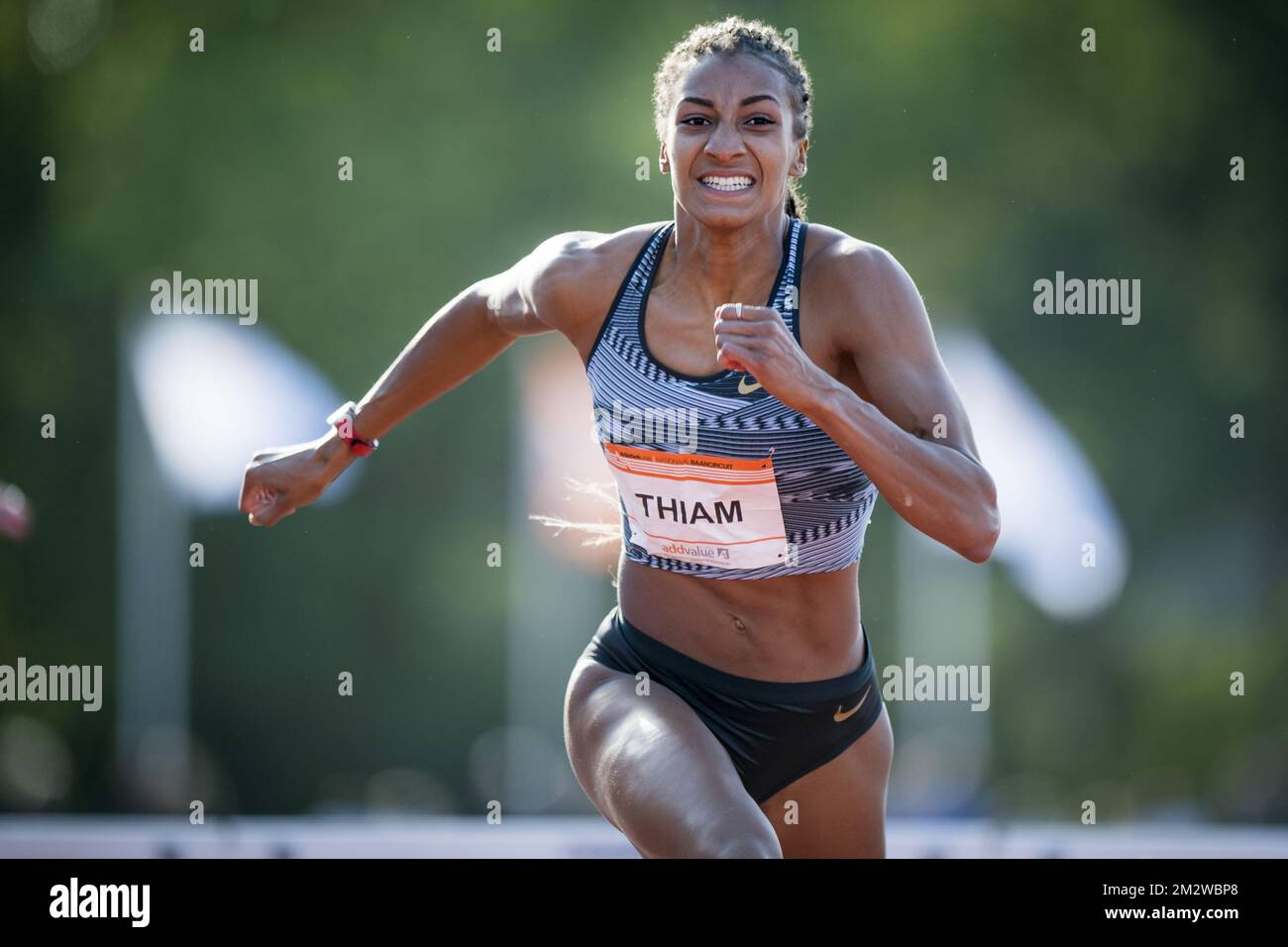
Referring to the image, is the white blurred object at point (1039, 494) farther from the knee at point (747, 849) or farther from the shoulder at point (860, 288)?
the knee at point (747, 849)

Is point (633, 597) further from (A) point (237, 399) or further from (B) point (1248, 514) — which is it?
(B) point (1248, 514)

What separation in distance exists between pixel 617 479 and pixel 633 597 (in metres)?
0.23

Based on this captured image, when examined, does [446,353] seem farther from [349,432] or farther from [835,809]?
[835,809]

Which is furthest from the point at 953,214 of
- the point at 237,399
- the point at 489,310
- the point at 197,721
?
the point at 489,310

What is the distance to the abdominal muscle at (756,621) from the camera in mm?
2504

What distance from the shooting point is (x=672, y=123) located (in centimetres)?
246

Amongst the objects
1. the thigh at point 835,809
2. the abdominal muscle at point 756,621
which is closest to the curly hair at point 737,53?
the abdominal muscle at point 756,621

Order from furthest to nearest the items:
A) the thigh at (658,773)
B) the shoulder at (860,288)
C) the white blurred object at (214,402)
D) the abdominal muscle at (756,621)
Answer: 1. the white blurred object at (214,402)
2. the abdominal muscle at (756,621)
3. the shoulder at (860,288)
4. the thigh at (658,773)

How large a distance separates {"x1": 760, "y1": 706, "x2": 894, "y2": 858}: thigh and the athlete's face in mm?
942

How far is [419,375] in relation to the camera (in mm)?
2881

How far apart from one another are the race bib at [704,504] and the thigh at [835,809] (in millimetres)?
412

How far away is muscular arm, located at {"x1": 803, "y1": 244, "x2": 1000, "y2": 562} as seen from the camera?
2059 millimetres

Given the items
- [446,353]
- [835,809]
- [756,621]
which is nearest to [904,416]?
[756,621]

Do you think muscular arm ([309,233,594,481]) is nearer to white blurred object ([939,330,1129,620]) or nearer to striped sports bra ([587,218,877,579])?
striped sports bra ([587,218,877,579])
